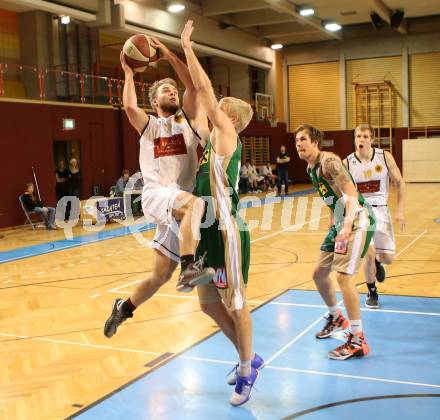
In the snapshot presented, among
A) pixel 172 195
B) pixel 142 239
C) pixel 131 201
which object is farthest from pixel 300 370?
pixel 131 201

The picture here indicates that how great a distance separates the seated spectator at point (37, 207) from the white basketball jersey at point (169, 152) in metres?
10.9

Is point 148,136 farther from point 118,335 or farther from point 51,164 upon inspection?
point 51,164

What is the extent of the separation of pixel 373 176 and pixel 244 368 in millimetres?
3359

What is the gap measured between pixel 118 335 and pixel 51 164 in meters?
11.0

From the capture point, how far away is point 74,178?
53.6 feet

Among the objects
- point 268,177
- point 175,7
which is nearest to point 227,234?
point 175,7

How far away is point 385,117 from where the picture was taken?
27250 mm

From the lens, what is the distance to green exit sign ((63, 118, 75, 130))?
16359 millimetres

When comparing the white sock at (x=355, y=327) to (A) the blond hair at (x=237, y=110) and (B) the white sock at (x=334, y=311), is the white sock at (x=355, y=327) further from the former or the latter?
(A) the blond hair at (x=237, y=110)

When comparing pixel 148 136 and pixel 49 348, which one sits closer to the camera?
pixel 148 136

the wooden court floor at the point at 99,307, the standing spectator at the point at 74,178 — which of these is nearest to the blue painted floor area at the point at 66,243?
the wooden court floor at the point at 99,307

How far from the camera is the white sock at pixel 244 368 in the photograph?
3969mm

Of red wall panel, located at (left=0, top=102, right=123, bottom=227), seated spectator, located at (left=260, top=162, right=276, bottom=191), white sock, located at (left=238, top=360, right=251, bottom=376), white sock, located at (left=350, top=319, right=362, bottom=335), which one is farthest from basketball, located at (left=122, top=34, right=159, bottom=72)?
seated spectator, located at (left=260, top=162, right=276, bottom=191)

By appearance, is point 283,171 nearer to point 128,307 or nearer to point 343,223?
point 343,223
